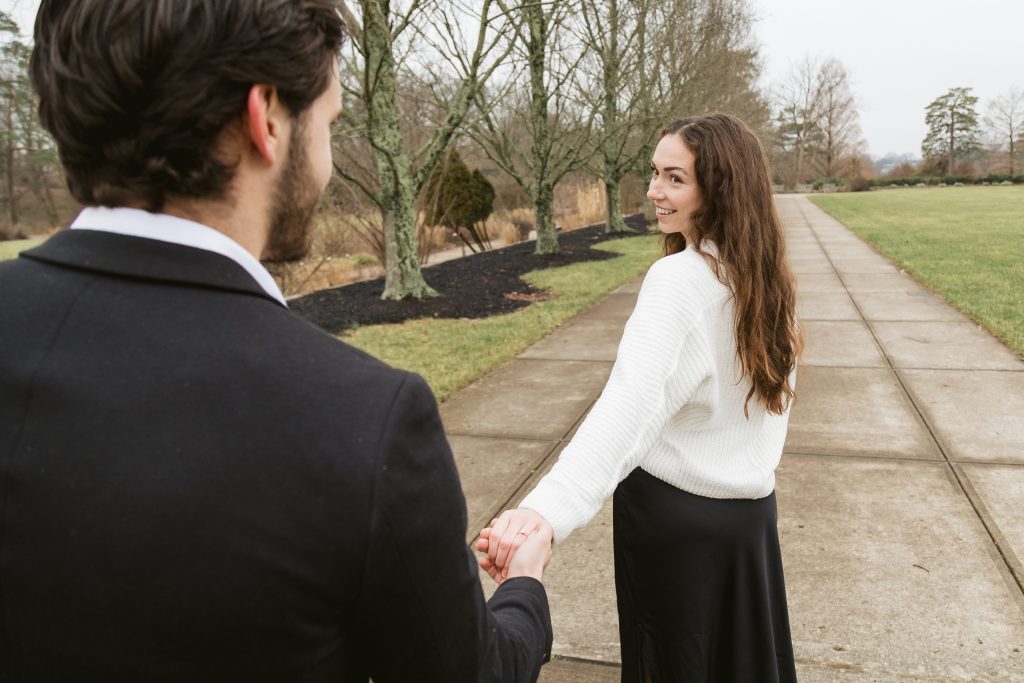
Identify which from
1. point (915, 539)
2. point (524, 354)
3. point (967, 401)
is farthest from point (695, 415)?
point (524, 354)

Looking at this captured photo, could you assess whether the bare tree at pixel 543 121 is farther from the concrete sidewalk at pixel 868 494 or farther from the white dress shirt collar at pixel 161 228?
the white dress shirt collar at pixel 161 228

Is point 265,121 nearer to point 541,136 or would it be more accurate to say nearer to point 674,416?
point 674,416

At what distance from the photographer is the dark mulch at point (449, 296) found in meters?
8.99

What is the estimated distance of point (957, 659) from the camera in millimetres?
2531

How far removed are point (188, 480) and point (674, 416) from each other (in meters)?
1.39

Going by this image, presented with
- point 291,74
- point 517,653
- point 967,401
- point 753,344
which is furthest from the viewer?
point 967,401

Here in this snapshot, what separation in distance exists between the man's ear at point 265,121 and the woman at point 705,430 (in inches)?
40.9

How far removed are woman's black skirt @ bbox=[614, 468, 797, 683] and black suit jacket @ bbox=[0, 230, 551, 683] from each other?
1.25 metres

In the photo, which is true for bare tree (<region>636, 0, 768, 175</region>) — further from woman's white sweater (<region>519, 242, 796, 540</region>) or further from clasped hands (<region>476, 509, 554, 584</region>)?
clasped hands (<region>476, 509, 554, 584</region>)

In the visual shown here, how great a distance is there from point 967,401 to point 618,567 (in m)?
4.24

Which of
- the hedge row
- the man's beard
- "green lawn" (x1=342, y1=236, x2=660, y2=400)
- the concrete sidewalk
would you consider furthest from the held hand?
the hedge row

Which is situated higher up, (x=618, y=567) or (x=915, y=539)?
(x=618, y=567)

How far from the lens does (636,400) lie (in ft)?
5.62

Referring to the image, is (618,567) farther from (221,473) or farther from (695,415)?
(221,473)
